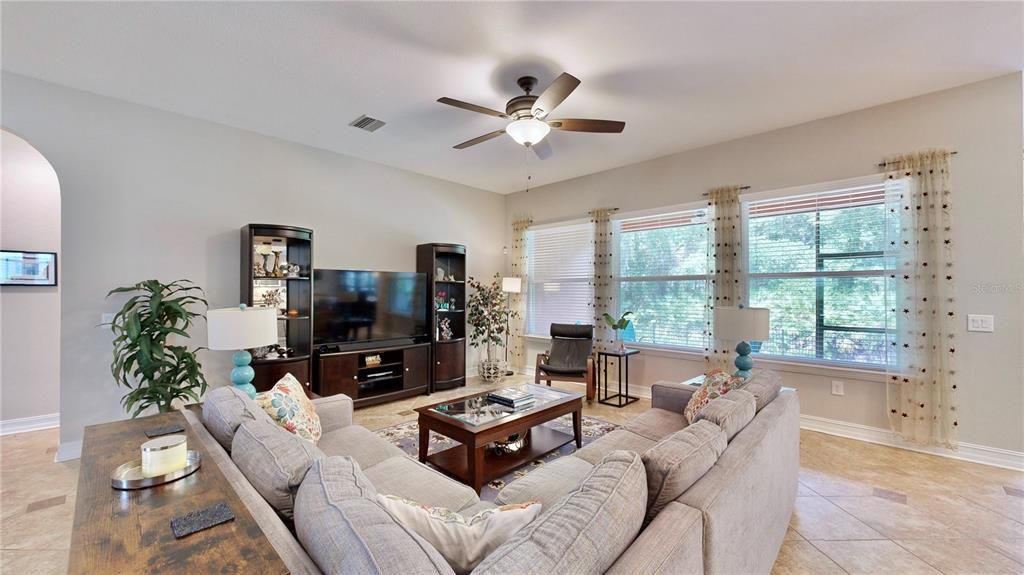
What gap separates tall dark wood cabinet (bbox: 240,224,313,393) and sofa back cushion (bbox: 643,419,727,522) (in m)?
3.61

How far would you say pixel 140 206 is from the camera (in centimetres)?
346

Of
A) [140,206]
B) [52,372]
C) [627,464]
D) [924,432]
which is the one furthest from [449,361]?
[924,432]

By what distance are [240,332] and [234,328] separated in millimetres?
37

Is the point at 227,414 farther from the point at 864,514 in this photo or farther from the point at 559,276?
the point at 559,276

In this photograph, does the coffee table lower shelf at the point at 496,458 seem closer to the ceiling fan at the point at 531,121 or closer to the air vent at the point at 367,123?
the ceiling fan at the point at 531,121

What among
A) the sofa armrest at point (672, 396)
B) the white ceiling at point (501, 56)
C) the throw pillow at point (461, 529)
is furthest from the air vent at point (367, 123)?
the throw pillow at point (461, 529)

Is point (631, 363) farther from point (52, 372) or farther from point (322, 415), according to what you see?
point (52, 372)

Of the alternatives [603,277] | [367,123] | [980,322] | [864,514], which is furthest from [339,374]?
[980,322]

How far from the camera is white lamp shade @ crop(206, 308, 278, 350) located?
224 cm

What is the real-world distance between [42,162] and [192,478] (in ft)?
15.5

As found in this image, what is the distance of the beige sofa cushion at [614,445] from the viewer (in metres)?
2.21

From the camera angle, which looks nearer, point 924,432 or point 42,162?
point 924,432

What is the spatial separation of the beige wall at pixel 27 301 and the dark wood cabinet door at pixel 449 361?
370 cm

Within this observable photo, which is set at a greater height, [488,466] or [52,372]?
[52,372]
